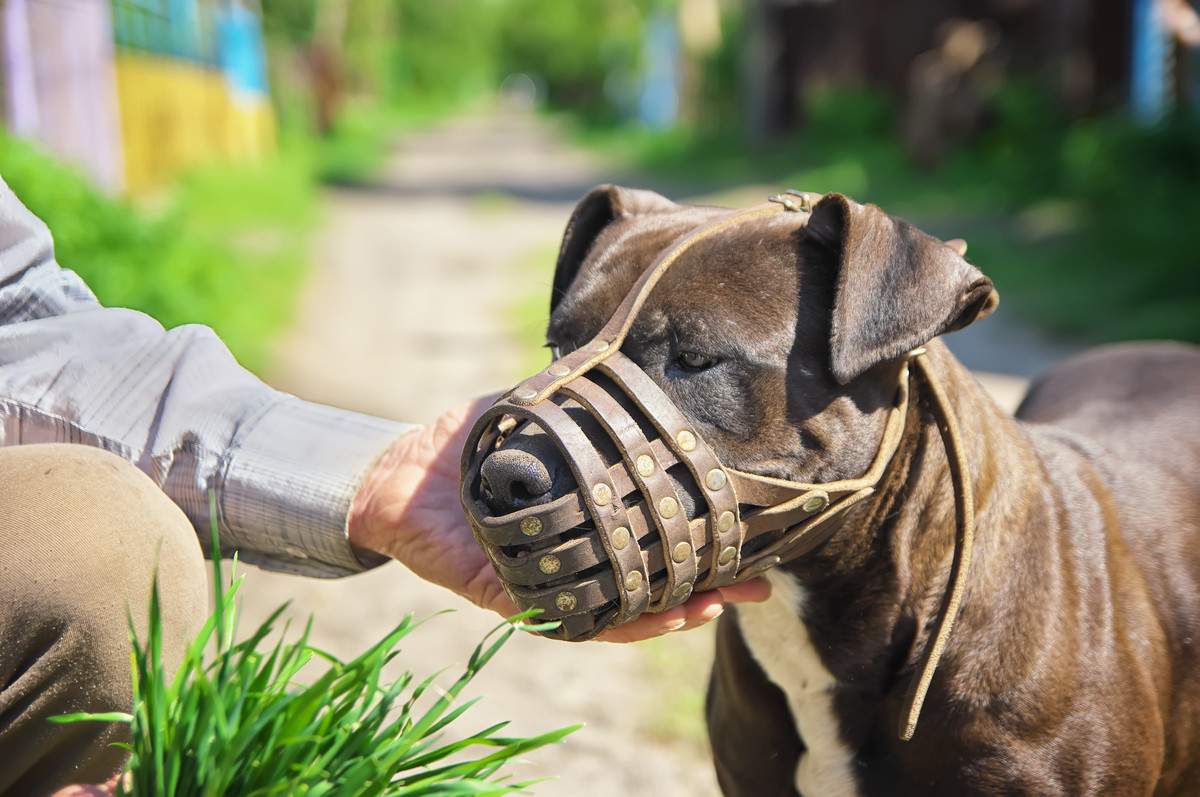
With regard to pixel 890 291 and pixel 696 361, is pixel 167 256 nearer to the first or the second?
pixel 696 361

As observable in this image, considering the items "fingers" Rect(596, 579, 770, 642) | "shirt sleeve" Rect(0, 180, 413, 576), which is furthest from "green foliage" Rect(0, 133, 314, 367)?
"fingers" Rect(596, 579, 770, 642)

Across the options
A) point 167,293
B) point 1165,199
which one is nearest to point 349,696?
point 167,293

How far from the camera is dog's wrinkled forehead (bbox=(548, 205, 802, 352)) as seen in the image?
2.02 m

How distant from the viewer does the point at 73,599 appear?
1.69 m

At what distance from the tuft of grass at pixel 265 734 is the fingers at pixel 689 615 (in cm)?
44

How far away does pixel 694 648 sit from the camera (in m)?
3.89

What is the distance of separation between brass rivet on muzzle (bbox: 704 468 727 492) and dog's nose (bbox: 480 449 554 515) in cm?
25

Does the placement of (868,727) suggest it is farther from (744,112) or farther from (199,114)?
(744,112)

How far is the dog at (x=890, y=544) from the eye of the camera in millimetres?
1995

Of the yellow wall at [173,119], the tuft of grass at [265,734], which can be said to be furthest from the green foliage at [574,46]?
the tuft of grass at [265,734]

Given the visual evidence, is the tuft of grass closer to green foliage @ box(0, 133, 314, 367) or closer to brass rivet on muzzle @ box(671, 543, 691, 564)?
brass rivet on muzzle @ box(671, 543, 691, 564)

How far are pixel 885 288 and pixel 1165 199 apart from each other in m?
6.91

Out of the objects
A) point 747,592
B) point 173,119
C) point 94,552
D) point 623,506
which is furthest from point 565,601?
point 173,119

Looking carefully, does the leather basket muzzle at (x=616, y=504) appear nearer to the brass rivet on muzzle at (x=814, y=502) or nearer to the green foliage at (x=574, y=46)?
the brass rivet on muzzle at (x=814, y=502)
